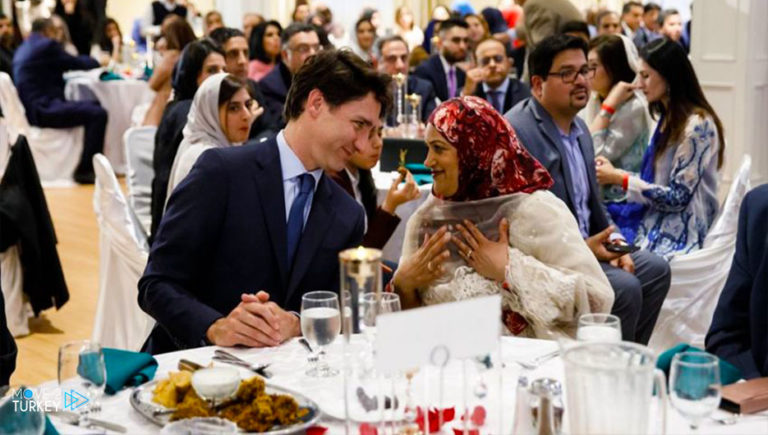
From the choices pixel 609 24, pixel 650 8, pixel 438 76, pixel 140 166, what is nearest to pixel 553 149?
pixel 140 166

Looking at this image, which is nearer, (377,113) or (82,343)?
(82,343)

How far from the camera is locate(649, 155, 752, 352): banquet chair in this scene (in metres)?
4.24

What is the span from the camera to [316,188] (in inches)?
104

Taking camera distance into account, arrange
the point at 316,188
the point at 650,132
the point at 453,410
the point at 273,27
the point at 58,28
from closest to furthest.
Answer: the point at 453,410 → the point at 316,188 → the point at 650,132 → the point at 273,27 → the point at 58,28

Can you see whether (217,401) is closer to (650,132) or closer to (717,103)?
(650,132)

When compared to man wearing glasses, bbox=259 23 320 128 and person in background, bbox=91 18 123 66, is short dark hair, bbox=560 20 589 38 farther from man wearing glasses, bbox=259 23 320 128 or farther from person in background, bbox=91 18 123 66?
person in background, bbox=91 18 123 66

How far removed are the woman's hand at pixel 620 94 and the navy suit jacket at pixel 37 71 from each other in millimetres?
6094

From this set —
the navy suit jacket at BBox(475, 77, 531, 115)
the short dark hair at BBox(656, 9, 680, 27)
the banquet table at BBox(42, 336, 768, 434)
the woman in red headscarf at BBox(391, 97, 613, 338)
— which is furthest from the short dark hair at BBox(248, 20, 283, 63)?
the banquet table at BBox(42, 336, 768, 434)

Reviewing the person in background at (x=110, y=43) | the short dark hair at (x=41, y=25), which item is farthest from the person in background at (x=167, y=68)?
the person in background at (x=110, y=43)

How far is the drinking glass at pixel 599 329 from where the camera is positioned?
1.89 metres

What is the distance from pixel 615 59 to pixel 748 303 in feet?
9.74

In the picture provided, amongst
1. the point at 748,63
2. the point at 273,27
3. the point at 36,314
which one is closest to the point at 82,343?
the point at 36,314

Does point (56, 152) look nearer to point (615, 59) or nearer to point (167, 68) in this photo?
point (167, 68)

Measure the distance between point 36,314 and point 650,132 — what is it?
3.20 meters
